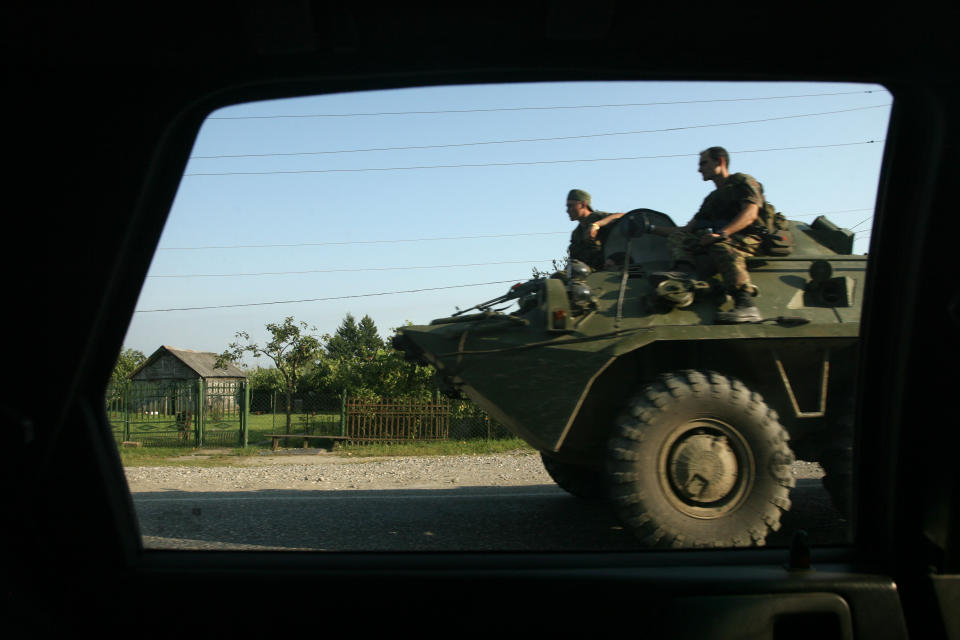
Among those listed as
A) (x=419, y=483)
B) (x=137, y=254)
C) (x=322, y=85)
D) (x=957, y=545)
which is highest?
(x=322, y=85)

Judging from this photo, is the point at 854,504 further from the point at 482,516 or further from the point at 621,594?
the point at 482,516

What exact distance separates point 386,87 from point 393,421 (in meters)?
4.20

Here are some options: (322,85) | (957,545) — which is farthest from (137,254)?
(957,545)

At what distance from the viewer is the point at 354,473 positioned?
187 inches

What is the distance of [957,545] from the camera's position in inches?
66.7

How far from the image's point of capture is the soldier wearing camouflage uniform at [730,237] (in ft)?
12.5

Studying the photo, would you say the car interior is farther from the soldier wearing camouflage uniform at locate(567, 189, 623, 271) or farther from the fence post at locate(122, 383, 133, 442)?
the soldier wearing camouflage uniform at locate(567, 189, 623, 271)

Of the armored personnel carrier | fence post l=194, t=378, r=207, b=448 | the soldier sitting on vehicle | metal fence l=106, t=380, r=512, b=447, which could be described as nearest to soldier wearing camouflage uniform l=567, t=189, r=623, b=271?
the armored personnel carrier

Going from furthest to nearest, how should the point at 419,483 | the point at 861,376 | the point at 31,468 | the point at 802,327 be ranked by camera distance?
1. the point at 419,483
2. the point at 802,327
3. the point at 861,376
4. the point at 31,468

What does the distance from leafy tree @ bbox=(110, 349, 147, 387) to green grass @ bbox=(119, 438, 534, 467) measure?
0.21m

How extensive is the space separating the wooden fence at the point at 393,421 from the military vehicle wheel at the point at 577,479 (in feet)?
3.67

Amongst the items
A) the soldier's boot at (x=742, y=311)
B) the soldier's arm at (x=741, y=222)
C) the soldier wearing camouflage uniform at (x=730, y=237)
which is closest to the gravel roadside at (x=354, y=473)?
the soldier's boot at (x=742, y=311)

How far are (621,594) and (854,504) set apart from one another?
0.70 meters

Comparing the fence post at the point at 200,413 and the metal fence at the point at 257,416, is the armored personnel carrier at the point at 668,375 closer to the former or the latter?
the metal fence at the point at 257,416
